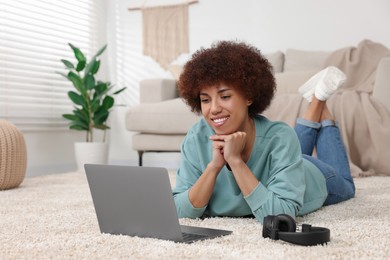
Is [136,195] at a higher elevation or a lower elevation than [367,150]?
higher

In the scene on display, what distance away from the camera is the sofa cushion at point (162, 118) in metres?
A: 3.52

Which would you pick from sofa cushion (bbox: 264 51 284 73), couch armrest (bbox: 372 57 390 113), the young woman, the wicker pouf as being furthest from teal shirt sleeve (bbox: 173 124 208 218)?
sofa cushion (bbox: 264 51 284 73)

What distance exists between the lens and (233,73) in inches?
55.6

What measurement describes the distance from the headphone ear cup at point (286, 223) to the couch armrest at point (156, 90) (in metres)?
2.79

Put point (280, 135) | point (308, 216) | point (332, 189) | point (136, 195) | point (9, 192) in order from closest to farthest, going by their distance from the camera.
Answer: point (136, 195), point (280, 135), point (308, 216), point (332, 189), point (9, 192)

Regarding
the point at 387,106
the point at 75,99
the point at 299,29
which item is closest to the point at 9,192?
the point at 75,99

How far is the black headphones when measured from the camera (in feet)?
3.87

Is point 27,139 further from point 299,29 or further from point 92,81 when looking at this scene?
point 299,29

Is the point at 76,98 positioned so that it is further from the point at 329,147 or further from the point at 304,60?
the point at 329,147

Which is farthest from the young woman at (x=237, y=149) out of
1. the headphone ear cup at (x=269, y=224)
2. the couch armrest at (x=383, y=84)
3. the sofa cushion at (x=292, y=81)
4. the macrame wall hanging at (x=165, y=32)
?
the macrame wall hanging at (x=165, y=32)

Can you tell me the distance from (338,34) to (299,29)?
0.30 meters

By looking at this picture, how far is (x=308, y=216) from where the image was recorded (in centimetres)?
163

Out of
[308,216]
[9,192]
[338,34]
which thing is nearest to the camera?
[308,216]

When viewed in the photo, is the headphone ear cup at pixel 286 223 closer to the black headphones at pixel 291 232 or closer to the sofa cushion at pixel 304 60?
the black headphones at pixel 291 232
